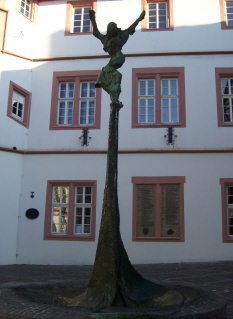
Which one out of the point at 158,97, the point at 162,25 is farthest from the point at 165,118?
the point at 162,25

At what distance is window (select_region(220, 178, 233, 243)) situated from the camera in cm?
1105

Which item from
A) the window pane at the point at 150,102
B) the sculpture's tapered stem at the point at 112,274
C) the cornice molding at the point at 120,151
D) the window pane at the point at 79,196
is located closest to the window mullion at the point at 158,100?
the window pane at the point at 150,102

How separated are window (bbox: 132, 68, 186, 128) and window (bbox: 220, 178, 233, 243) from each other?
235 centimetres

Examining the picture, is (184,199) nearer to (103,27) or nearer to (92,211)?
(92,211)

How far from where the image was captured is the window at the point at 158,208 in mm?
11250

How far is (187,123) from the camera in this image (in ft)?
38.6

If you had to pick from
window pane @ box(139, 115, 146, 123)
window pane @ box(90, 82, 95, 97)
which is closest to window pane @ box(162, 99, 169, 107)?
window pane @ box(139, 115, 146, 123)

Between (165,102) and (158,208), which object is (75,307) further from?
(165,102)

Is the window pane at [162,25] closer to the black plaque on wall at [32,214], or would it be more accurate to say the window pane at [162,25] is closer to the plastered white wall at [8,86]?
the plastered white wall at [8,86]

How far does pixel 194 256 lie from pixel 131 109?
15.7 ft

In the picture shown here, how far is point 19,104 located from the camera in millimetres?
12391

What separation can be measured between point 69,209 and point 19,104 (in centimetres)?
374

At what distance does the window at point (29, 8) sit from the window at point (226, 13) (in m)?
6.28

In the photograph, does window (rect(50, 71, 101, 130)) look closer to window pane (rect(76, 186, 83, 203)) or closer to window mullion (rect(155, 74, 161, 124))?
window mullion (rect(155, 74, 161, 124))
